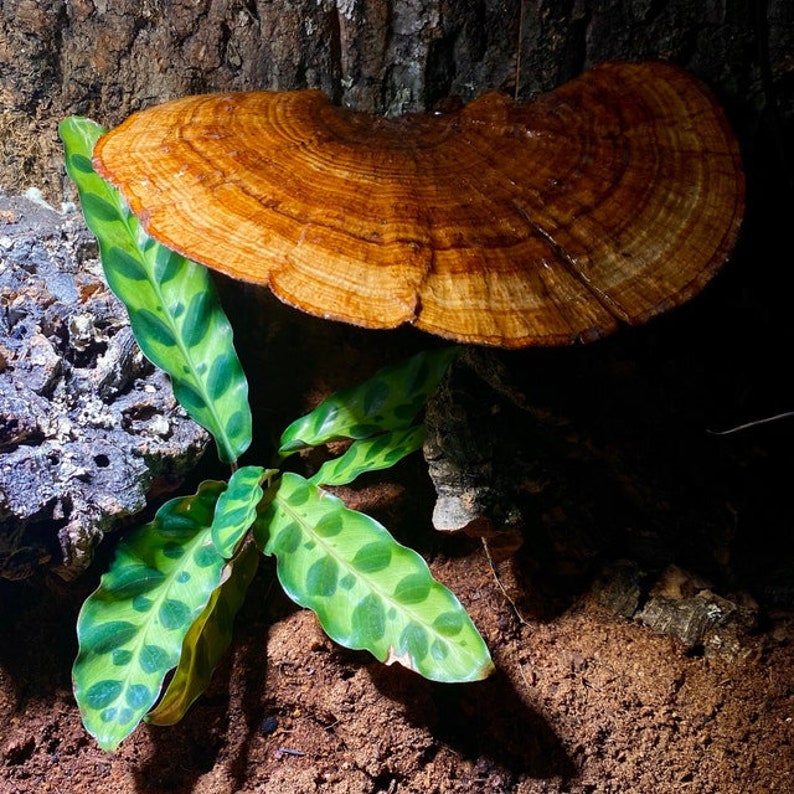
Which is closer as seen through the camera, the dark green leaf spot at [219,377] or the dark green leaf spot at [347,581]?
the dark green leaf spot at [347,581]

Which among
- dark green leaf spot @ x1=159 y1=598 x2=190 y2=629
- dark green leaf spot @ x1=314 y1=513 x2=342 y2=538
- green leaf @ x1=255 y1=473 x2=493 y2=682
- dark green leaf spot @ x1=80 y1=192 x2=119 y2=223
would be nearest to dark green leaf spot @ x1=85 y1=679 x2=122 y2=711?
dark green leaf spot @ x1=159 y1=598 x2=190 y2=629

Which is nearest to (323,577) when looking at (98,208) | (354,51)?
(98,208)

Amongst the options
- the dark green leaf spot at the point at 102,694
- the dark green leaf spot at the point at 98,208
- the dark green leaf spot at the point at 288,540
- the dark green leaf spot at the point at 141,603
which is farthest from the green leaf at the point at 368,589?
the dark green leaf spot at the point at 98,208

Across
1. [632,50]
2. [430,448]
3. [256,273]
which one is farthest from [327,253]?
[632,50]

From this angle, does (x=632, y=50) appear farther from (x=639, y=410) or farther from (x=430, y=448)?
(x=430, y=448)

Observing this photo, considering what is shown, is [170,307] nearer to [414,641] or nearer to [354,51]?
[354,51]

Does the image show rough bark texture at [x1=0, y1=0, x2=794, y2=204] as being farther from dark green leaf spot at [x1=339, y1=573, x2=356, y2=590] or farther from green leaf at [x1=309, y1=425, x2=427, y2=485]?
dark green leaf spot at [x1=339, y1=573, x2=356, y2=590]

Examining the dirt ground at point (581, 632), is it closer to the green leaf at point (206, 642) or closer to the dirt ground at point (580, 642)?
the dirt ground at point (580, 642)
